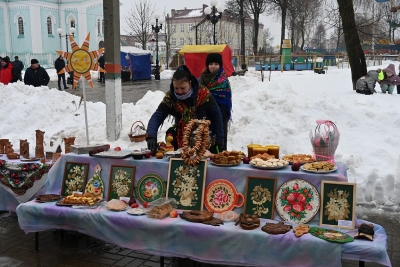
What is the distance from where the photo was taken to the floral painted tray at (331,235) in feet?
11.6

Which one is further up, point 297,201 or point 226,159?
point 226,159

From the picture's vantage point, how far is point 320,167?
4.14m

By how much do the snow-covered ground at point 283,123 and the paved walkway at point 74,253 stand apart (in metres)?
1.65

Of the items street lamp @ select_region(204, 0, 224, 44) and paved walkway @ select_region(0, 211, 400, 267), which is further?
street lamp @ select_region(204, 0, 224, 44)

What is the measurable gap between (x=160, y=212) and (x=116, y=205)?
560mm

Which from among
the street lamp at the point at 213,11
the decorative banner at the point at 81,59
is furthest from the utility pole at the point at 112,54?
the street lamp at the point at 213,11

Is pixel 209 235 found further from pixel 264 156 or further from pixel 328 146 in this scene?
pixel 328 146

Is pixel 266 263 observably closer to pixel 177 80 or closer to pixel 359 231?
pixel 359 231

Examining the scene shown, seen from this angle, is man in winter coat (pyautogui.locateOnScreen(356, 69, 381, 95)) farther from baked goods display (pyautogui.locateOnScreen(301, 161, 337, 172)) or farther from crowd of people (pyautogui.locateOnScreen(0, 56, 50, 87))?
crowd of people (pyautogui.locateOnScreen(0, 56, 50, 87))

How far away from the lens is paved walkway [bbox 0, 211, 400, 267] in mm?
4391

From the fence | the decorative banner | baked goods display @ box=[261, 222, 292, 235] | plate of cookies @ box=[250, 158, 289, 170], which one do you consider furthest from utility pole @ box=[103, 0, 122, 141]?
the fence

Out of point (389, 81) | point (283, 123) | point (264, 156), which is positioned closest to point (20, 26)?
point (389, 81)

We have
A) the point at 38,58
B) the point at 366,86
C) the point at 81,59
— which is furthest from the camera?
the point at 38,58

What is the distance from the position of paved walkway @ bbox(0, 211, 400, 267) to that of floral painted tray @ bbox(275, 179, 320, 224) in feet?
2.35
